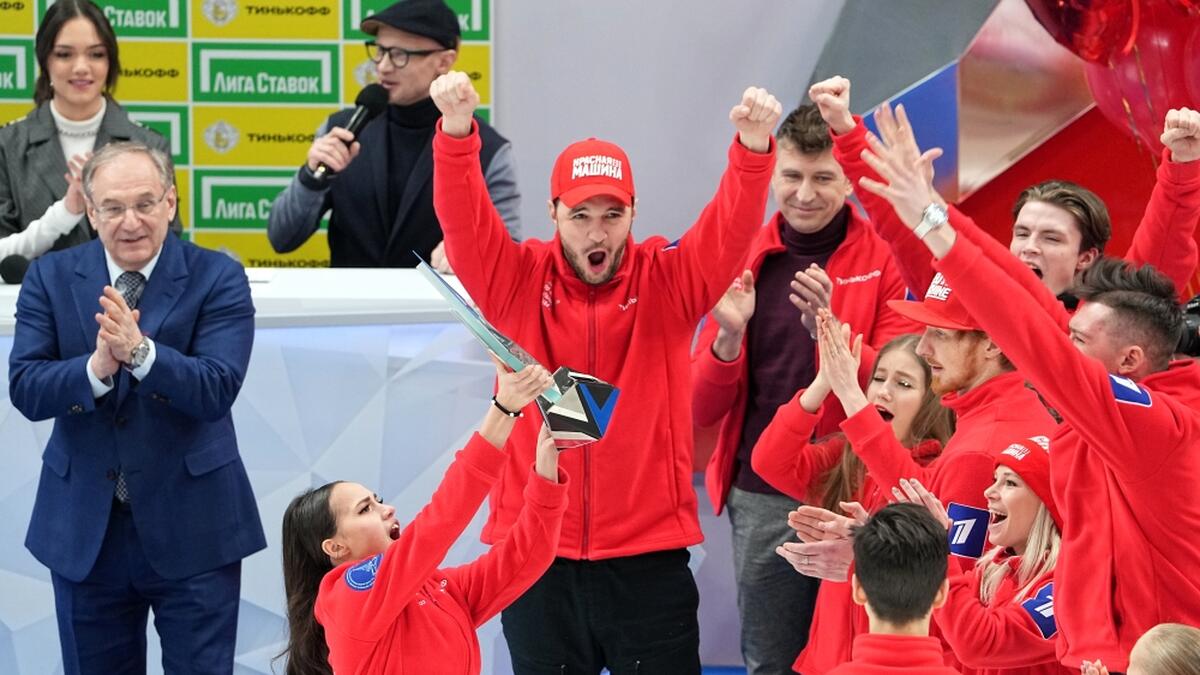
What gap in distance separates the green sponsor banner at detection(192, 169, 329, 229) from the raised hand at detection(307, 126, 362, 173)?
59.4 inches

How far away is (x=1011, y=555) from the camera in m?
2.98

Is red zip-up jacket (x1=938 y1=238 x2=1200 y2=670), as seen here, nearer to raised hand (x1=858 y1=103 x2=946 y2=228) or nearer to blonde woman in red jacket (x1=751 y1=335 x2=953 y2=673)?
raised hand (x1=858 y1=103 x2=946 y2=228)

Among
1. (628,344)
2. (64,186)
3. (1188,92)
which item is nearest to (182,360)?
(628,344)

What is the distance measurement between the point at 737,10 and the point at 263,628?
9.65 ft

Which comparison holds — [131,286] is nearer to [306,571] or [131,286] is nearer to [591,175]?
[306,571]

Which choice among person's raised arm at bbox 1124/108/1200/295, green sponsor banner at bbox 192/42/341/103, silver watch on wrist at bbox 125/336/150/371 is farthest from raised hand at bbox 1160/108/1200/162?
green sponsor banner at bbox 192/42/341/103

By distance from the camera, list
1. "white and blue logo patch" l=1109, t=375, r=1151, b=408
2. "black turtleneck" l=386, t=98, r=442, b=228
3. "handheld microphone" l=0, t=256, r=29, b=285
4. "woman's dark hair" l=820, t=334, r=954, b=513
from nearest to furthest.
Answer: "white and blue logo patch" l=1109, t=375, r=1151, b=408
"woman's dark hair" l=820, t=334, r=954, b=513
"handheld microphone" l=0, t=256, r=29, b=285
"black turtleneck" l=386, t=98, r=442, b=228

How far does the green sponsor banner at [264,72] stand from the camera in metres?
6.09

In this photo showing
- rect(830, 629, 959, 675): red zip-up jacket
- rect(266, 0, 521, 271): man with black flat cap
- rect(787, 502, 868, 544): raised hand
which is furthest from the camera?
rect(266, 0, 521, 271): man with black flat cap

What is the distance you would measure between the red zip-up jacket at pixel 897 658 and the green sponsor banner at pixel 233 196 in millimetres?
4248

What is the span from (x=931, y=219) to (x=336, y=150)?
245 centimetres

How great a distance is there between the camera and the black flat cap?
493 centimetres

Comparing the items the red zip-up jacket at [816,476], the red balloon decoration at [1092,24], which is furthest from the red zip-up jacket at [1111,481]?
the red balloon decoration at [1092,24]

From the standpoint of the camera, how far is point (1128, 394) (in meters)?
2.45
